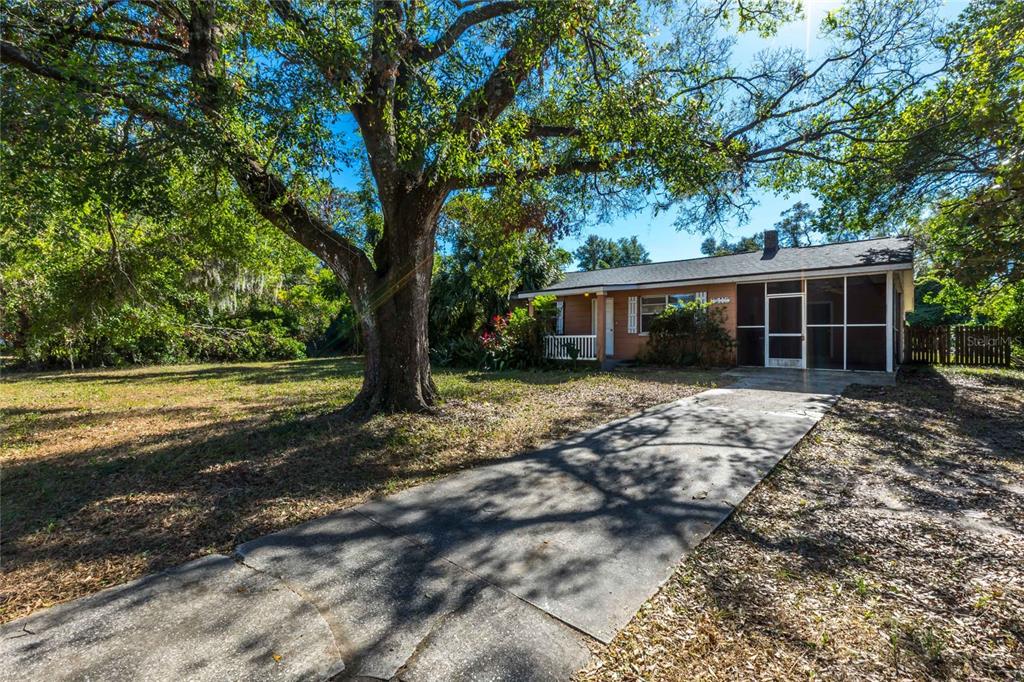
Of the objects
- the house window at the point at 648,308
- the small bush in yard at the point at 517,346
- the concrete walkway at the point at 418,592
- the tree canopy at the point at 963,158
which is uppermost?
the tree canopy at the point at 963,158

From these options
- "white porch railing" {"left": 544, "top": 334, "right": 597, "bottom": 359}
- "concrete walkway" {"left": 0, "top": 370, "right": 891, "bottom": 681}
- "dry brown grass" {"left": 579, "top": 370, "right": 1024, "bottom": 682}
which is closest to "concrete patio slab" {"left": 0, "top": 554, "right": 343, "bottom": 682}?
"concrete walkway" {"left": 0, "top": 370, "right": 891, "bottom": 681}

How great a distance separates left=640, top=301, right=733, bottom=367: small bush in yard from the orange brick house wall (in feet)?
1.86

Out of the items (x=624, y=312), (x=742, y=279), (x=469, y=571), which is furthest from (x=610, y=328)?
(x=469, y=571)

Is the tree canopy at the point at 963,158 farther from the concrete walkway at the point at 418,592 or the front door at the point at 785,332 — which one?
the concrete walkway at the point at 418,592

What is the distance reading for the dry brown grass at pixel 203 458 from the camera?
2867 millimetres

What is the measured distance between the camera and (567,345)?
1370 centimetres

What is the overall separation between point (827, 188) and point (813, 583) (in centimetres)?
865

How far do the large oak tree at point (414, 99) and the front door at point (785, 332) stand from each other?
5.91 m

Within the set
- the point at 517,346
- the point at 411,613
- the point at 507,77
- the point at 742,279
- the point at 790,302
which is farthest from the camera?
the point at 517,346

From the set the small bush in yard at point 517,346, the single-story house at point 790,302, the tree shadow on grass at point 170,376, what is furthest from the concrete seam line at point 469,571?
the single-story house at point 790,302

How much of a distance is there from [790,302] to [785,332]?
2.87 ft

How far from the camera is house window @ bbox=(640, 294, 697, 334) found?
14.4 m

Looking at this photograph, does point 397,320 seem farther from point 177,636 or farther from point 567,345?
point 567,345

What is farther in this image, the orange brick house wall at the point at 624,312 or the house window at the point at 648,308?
the house window at the point at 648,308
